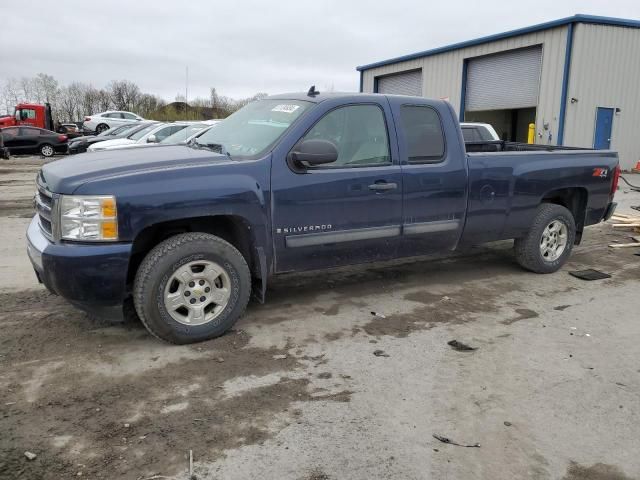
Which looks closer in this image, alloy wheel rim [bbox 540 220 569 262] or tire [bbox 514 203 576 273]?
tire [bbox 514 203 576 273]

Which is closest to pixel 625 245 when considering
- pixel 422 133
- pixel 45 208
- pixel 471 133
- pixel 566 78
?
pixel 471 133

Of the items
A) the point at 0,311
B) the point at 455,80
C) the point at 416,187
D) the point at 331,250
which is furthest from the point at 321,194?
the point at 455,80

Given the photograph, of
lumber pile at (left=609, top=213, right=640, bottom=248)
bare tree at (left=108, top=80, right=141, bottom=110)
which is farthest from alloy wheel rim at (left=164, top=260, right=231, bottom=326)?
bare tree at (left=108, top=80, right=141, bottom=110)

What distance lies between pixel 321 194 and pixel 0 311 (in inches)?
117

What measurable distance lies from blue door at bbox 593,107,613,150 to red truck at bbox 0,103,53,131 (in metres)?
30.3

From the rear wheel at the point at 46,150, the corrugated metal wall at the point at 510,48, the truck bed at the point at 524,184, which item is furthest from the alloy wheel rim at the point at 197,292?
the rear wheel at the point at 46,150

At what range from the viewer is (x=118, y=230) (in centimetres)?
377

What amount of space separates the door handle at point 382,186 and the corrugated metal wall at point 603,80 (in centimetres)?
1610

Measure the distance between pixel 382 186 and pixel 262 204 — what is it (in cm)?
115

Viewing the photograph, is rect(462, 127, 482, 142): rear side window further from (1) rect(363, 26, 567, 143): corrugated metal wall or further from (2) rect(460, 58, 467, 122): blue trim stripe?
(2) rect(460, 58, 467, 122): blue trim stripe

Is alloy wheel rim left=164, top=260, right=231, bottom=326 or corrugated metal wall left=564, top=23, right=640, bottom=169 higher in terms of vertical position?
corrugated metal wall left=564, top=23, right=640, bottom=169

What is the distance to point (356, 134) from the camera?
4840mm

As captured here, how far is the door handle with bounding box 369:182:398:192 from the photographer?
477 centimetres

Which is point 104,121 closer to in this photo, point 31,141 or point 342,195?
point 31,141
